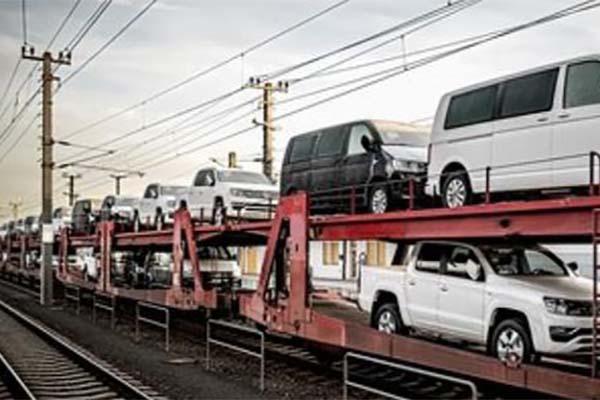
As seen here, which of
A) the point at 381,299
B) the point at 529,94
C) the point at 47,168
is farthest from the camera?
the point at 47,168

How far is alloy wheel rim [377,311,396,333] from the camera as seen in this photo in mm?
11938

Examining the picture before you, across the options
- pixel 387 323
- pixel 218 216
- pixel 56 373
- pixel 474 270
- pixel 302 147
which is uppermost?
pixel 302 147

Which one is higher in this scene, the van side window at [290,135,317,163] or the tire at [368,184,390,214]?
the van side window at [290,135,317,163]

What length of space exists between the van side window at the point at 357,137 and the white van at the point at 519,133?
8.19ft

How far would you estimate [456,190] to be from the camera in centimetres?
1159

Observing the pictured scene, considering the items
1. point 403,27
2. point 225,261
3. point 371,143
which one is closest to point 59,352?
point 225,261

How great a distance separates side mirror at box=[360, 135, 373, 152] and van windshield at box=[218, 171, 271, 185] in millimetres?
9841

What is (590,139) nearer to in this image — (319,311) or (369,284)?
(369,284)

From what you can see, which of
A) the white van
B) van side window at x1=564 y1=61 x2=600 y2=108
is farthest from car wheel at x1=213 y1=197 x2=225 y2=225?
van side window at x1=564 y1=61 x2=600 y2=108

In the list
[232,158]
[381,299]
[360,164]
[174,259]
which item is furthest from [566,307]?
[232,158]

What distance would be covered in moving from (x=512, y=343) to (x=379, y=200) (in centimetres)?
431

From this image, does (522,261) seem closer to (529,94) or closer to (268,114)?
(529,94)

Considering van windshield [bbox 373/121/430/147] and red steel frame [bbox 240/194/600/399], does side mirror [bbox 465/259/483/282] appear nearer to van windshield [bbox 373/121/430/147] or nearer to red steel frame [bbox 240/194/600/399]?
red steel frame [bbox 240/194/600/399]

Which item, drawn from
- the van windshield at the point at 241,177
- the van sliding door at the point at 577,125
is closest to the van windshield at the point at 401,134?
the van sliding door at the point at 577,125
